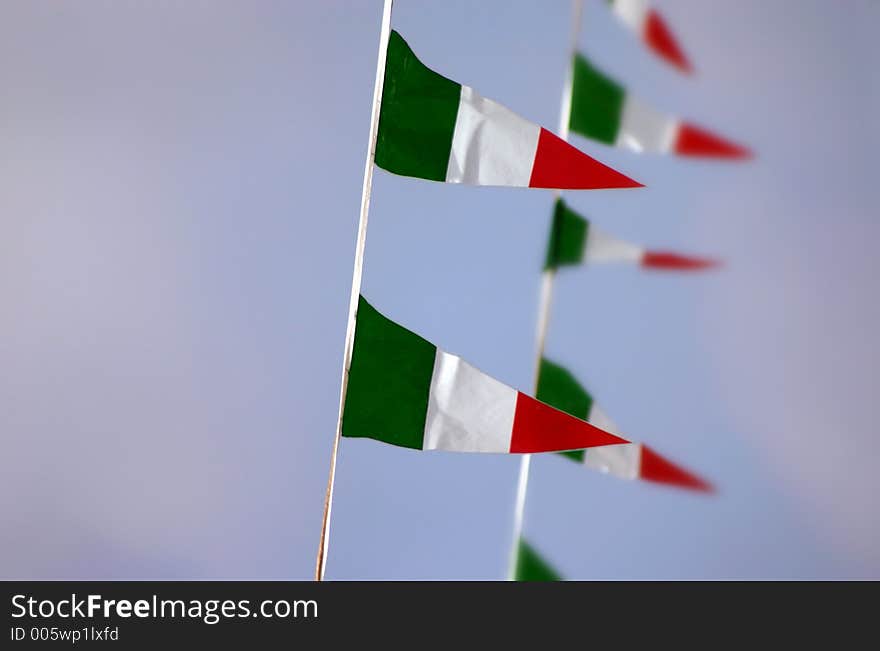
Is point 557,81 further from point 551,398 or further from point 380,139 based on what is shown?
point 380,139

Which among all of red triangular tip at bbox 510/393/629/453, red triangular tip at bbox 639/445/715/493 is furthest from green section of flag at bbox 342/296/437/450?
red triangular tip at bbox 639/445/715/493

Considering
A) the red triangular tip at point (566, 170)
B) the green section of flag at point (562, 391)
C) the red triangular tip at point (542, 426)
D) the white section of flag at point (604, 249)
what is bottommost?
the red triangular tip at point (542, 426)

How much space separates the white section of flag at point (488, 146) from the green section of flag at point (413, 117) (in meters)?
0.01

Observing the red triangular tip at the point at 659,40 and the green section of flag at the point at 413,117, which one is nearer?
the green section of flag at the point at 413,117

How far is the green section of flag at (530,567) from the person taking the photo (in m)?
1.99

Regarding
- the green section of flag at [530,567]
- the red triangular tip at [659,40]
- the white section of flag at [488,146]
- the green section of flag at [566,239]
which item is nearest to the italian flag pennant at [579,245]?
the green section of flag at [566,239]

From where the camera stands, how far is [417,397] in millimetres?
1336

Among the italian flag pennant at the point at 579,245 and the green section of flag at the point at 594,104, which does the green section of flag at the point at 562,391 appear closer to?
the italian flag pennant at the point at 579,245

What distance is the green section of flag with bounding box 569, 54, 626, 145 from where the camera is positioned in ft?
6.61

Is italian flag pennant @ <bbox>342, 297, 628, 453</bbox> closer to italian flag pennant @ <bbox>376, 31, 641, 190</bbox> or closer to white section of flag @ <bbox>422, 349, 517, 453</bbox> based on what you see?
white section of flag @ <bbox>422, 349, 517, 453</bbox>

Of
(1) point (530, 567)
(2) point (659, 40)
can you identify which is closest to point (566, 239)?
(2) point (659, 40)

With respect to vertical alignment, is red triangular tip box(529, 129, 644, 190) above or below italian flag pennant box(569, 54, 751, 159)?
below

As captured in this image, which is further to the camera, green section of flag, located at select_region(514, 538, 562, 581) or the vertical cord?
green section of flag, located at select_region(514, 538, 562, 581)
